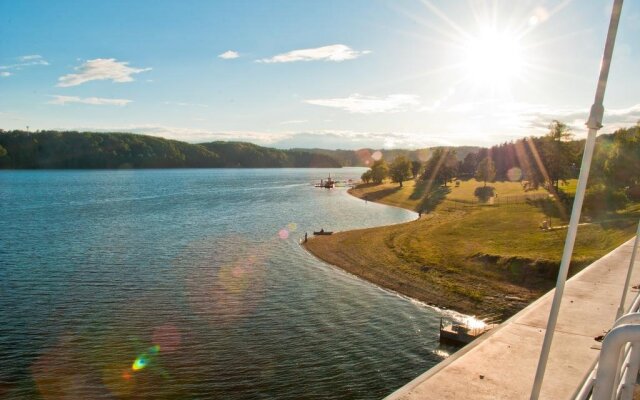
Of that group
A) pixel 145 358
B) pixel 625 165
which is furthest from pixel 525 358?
pixel 625 165

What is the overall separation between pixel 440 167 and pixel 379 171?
30.6m

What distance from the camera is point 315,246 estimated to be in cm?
6106

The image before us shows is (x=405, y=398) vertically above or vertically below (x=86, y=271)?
above

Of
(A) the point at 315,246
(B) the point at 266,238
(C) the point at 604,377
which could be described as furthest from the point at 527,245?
(C) the point at 604,377

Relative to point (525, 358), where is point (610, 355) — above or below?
above

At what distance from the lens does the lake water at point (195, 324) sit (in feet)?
80.7

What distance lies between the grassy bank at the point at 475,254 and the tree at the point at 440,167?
73.1 meters

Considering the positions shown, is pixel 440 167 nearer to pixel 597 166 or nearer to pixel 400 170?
pixel 400 170

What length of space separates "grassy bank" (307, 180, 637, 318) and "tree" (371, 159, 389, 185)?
10019 cm

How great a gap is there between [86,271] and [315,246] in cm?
2653

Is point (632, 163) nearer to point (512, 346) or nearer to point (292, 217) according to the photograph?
point (292, 217)

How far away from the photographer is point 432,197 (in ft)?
398

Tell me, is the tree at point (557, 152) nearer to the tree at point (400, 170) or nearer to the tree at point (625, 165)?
the tree at point (625, 165)

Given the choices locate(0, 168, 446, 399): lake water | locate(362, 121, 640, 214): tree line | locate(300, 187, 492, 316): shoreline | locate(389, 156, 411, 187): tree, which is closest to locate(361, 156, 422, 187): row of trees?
locate(389, 156, 411, 187): tree
